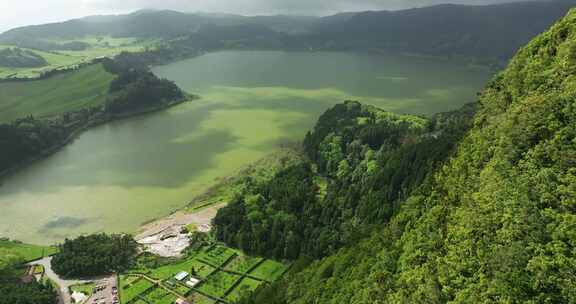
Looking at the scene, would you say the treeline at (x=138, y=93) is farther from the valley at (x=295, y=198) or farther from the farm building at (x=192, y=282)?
the farm building at (x=192, y=282)

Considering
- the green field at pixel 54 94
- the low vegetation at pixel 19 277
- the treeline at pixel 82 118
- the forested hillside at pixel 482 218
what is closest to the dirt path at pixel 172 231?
the forested hillside at pixel 482 218

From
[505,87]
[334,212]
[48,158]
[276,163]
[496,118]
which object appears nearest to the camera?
[496,118]

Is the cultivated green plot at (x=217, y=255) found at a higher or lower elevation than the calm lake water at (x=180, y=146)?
lower

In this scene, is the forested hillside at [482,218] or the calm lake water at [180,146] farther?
the calm lake water at [180,146]

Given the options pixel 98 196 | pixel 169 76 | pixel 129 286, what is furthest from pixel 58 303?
pixel 169 76

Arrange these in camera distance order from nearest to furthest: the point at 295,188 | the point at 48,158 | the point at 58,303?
the point at 58,303 < the point at 295,188 < the point at 48,158

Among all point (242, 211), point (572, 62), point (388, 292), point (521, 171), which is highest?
point (572, 62)

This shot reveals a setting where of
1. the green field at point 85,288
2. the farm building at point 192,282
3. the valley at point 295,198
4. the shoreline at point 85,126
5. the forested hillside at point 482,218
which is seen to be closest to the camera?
the forested hillside at point 482,218

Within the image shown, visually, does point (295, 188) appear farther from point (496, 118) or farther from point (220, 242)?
point (496, 118)
